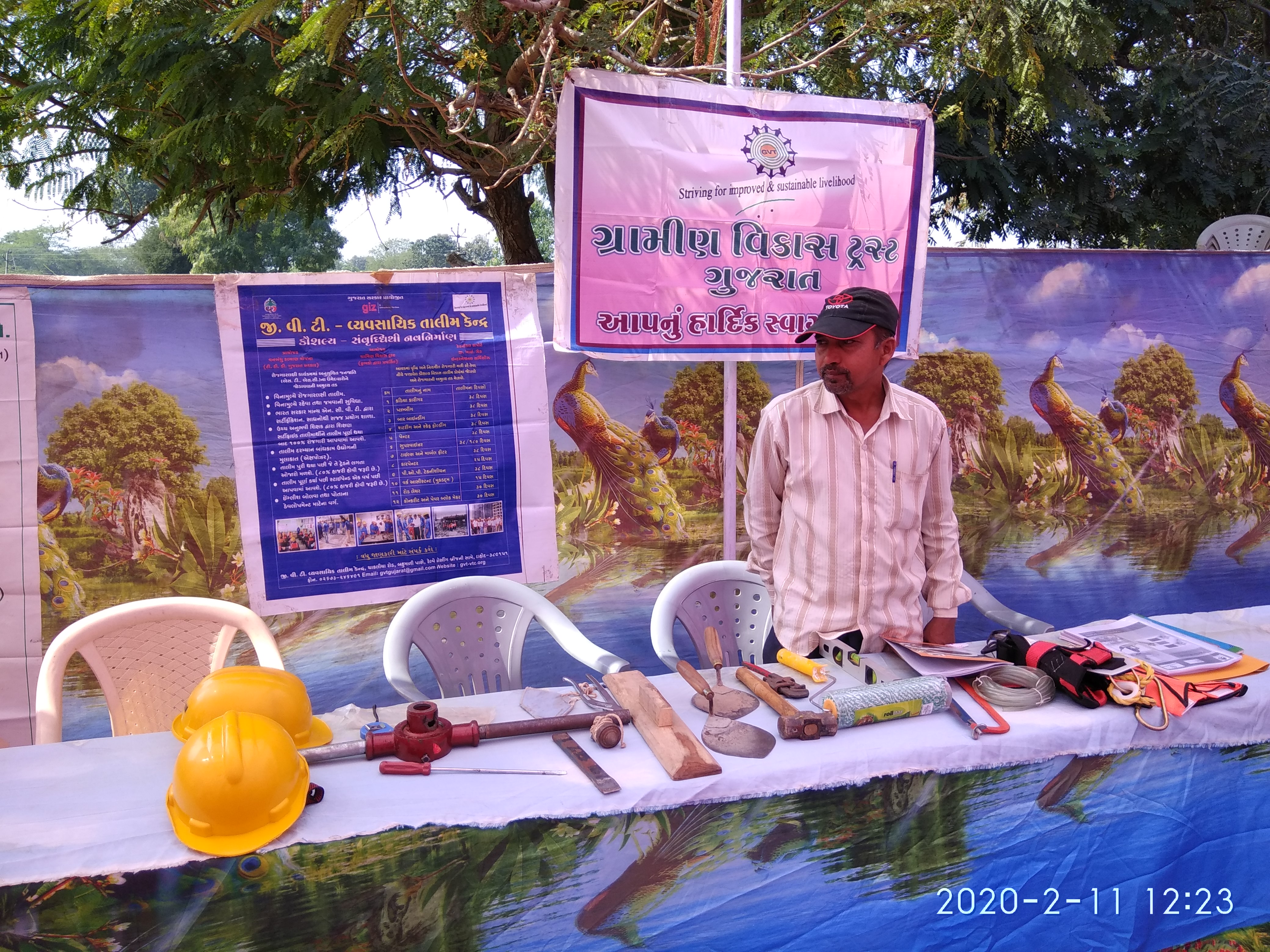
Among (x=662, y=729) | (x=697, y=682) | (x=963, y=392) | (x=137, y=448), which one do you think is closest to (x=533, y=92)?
(x=963, y=392)

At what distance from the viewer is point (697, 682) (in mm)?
2275

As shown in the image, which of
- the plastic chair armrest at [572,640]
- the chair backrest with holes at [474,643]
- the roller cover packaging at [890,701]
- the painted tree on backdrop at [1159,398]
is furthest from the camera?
the painted tree on backdrop at [1159,398]

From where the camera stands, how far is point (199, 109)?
17.5 ft

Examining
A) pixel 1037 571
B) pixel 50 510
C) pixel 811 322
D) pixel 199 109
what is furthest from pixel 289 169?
pixel 1037 571

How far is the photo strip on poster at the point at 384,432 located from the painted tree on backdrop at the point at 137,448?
6.9 inches

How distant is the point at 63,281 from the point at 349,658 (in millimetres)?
1558

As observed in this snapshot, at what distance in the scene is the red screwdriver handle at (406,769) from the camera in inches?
73.4

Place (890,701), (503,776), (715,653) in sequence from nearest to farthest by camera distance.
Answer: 1. (503,776)
2. (890,701)
3. (715,653)

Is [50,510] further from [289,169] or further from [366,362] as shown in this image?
[289,169]

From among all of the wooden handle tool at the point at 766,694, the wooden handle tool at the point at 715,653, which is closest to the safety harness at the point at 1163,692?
the wooden handle tool at the point at 766,694

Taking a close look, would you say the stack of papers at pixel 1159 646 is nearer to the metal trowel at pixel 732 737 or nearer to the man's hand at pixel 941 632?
the man's hand at pixel 941 632

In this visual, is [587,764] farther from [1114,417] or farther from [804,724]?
[1114,417]

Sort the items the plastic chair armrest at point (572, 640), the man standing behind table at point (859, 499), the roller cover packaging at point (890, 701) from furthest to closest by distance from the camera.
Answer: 1. the plastic chair armrest at point (572, 640)
2. the man standing behind table at point (859, 499)
3. the roller cover packaging at point (890, 701)

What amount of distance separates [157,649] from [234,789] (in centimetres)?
137
